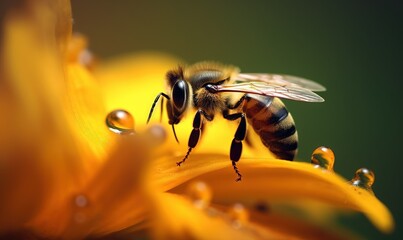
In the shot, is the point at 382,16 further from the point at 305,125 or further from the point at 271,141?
the point at 271,141

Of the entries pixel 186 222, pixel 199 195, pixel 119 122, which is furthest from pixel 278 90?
pixel 186 222

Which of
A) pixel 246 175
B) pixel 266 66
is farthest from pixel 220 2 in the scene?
pixel 246 175

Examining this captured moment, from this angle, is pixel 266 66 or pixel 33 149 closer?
pixel 33 149

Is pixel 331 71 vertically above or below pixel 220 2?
below

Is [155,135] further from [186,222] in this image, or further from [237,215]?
[237,215]

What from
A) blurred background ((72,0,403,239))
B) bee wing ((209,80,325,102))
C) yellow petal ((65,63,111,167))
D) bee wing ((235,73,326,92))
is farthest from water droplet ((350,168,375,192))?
blurred background ((72,0,403,239))

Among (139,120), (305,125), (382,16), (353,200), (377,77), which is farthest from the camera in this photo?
(382,16)
